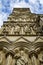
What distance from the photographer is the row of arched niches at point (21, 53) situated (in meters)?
11.7

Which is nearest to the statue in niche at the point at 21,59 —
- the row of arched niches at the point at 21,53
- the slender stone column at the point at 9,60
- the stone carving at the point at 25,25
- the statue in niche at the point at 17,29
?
the row of arched niches at the point at 21,53

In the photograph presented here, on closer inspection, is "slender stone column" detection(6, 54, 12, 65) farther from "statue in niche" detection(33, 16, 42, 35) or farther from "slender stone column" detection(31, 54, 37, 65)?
"statue in niche" detection(33, 16, 42, 35)

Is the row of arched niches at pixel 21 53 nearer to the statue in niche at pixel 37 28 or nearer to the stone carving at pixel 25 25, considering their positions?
the stone carving at pixel 25 25

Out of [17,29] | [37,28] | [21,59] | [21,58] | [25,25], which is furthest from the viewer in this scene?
[25,25]

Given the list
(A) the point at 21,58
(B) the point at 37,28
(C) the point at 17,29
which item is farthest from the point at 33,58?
(C) the point at 17,29

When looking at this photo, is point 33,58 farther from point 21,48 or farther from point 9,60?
point 9,60

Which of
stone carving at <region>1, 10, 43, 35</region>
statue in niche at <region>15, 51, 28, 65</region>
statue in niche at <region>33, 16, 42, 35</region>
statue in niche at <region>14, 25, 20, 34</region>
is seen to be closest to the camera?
statue in niche at <region>15, 51, 28, 65</region>

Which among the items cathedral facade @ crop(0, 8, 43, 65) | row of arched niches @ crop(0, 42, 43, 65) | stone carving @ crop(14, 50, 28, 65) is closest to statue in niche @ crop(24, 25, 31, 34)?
cathedral facade @ crop(0, 8, 43, 65)

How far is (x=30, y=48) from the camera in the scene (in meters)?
12.3

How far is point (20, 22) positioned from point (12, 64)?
517cm

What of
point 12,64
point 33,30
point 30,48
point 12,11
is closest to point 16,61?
point 12,64

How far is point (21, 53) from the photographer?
12.3m

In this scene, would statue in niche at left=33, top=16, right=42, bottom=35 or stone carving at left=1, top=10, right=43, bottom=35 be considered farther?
stone carving at left=1, top=10, right=43, bottom=35

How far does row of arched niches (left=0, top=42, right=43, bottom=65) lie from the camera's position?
1172 centimetres
